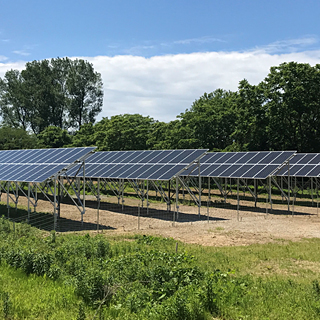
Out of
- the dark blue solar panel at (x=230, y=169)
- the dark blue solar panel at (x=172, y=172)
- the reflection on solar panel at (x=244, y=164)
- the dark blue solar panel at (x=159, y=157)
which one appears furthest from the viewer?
the dark blue solar panel at (x=230, y=169)

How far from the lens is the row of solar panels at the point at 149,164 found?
1037 inches

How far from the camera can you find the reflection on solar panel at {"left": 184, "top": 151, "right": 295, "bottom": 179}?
31766 millimetres

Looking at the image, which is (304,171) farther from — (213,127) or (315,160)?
(213,127)

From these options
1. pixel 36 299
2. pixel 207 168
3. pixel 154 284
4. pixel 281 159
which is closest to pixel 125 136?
pixel 207 168

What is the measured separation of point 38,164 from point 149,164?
325 inches

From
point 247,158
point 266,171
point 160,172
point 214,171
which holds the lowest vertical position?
point 160,172

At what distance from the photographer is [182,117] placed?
60.0 meters

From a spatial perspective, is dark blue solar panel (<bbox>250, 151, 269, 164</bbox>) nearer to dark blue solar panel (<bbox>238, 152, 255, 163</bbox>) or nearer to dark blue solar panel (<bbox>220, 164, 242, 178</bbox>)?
dark blue solar panel (<bbox>238, 152, 255, 163</bbox>)

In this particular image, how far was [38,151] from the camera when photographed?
112ft

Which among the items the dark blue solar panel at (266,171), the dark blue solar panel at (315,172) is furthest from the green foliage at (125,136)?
the dark blue solar panel at (266,171)

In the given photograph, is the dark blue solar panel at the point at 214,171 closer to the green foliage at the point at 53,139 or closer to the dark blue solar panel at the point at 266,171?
the dark blue solar panel at the point at 266,171

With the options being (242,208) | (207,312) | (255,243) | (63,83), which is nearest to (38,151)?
(242,208)

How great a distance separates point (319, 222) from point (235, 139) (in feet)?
93.2

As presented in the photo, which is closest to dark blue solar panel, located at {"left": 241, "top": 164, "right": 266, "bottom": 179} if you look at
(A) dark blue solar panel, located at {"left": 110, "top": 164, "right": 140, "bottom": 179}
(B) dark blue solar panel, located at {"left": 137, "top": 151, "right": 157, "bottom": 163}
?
(B) dark blue solar panel, located at {"left": 137, "top": 151, "right": 157, "bottom": 163}
